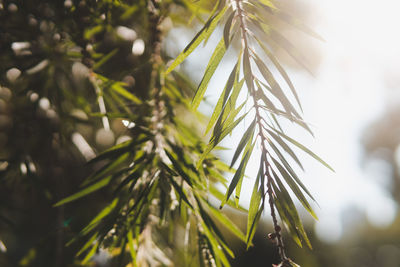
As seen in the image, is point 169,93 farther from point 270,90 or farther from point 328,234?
point 328,234

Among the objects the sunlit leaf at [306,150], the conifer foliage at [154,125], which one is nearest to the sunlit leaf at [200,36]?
the conifer foliage at [154,125]

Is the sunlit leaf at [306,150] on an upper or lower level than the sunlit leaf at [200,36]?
lower

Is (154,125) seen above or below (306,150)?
below

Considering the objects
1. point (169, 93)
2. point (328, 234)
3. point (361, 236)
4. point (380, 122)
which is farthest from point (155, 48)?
point (361, 236)

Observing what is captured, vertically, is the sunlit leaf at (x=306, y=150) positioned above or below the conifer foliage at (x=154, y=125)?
above

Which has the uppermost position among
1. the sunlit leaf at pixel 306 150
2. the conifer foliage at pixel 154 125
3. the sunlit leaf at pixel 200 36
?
the sunlit leaf at pixel 200 36

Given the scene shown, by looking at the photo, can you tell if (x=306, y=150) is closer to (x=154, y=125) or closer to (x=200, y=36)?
(x=200, y=36)

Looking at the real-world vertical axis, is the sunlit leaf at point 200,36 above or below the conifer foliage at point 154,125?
above

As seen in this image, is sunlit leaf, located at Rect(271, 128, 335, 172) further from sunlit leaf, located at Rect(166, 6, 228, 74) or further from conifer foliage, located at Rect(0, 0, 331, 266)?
sunlit leaf, located at Rect(166, 6, 228, 74)

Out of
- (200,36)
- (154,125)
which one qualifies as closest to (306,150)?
(200,36)

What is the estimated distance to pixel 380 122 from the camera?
847cm

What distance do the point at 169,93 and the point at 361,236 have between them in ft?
34.2

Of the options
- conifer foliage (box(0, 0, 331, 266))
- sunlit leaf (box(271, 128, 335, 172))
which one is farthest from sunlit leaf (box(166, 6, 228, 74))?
sunlit leaf (box(271, 128, 335, 172))

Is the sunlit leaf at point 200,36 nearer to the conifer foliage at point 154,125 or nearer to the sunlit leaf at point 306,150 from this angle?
the conifer foliage at point 154,125
